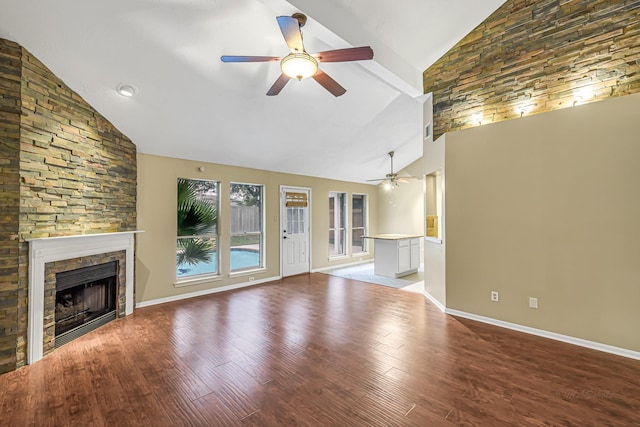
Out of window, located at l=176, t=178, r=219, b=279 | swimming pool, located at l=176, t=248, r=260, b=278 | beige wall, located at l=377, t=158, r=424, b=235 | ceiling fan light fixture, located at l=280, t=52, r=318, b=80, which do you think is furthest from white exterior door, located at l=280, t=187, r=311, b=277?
ceiling fan light fixture, located at l=280, t=52, r=318, b=80

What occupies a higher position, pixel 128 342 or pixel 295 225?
pixel 295 225

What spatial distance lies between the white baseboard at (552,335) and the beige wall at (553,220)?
0.05 meters

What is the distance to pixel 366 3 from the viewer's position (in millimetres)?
3277

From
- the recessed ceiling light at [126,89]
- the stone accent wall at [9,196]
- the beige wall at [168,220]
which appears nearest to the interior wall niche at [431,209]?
the beige wall at [168,220]

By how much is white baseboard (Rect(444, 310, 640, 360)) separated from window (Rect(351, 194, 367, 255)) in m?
4.57

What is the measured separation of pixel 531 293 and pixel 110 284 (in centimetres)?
550

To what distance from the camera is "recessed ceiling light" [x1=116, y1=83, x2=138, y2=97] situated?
3465mm

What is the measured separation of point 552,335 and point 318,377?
2788 mm

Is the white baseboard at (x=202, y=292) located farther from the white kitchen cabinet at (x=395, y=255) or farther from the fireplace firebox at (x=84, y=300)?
the white kitchen cabinet at (x=395, y=255)

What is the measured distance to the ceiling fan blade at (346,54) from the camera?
2.47 meters

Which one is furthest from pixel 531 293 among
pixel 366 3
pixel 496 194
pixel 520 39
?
pixel 366 3

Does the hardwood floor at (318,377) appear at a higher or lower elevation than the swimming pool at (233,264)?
lower

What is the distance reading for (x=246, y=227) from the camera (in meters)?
6.04

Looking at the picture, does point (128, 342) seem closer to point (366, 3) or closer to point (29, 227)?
point (29, 227)
